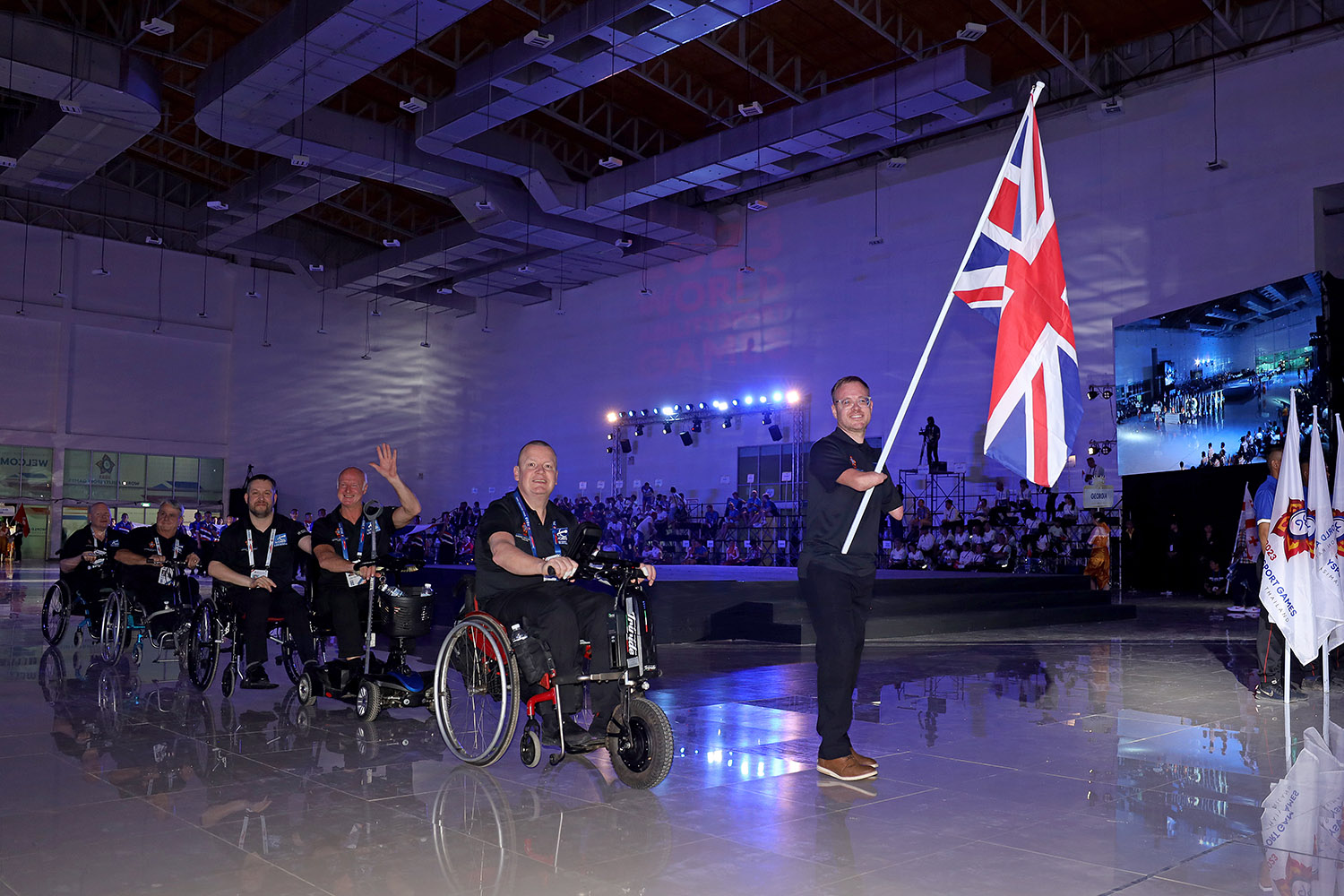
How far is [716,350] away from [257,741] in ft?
62.5

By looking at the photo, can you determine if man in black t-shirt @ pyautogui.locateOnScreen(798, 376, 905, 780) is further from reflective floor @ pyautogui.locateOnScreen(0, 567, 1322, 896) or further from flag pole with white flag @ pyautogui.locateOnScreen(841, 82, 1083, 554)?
reflective floor @ pyautogui.locateOnScreen(0, 567, 1322, 896)

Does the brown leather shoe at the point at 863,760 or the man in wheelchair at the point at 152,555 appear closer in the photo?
the brown leather shoe at the point at 863,760

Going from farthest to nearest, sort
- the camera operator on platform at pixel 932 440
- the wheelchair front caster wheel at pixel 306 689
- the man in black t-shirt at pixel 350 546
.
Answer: the camera operator on platform at pixel 932 440 → the wheelchair front caster wheel at pixel 306 689 → the man in black t-shirt at pixel 350 546

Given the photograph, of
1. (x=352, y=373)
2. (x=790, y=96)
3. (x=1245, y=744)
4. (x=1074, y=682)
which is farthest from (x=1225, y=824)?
(x=352, y=373)

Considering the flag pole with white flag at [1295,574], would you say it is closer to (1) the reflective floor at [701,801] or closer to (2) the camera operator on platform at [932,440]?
(1) the reflective floor at [701,801]

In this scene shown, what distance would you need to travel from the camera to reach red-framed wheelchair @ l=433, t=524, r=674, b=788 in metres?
3.85

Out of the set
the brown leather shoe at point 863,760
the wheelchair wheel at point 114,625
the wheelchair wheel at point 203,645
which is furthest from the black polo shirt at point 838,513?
the wheelchair wheel at point 114,625

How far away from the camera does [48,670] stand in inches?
285

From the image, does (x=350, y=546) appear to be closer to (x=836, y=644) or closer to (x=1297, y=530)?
(x=836, y=644)

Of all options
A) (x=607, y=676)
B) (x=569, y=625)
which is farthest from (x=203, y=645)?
(x=607, y=676)

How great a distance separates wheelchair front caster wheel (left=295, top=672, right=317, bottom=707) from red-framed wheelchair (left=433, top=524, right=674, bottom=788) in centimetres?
165

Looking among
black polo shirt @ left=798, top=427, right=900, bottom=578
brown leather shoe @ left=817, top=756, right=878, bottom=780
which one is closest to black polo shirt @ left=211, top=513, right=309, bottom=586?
black polo shirt @ left=798, top=427, right=900, bottom=578

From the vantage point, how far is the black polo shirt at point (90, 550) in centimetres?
820

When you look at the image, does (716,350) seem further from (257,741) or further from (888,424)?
(257,741)
